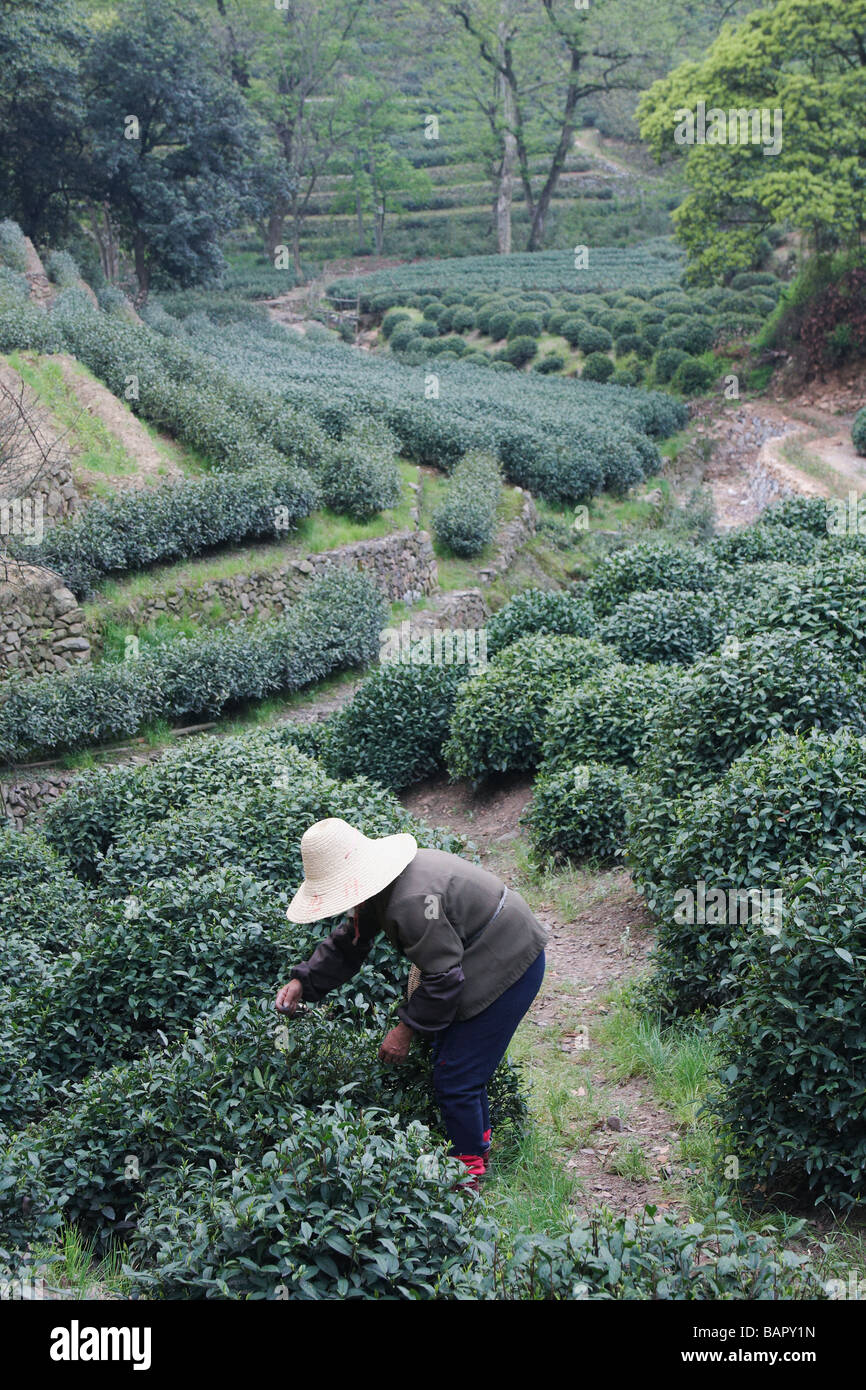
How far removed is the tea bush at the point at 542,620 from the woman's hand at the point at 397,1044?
8496 millimetres

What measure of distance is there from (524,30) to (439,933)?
5057 cm

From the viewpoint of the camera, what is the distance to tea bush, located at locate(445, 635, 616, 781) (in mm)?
10188

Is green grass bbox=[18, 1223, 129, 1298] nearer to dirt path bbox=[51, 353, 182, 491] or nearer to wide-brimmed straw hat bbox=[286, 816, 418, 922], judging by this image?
wide-brimmed straw hat bbox=[286, 816, 418, 922]

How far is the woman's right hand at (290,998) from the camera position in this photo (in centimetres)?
450

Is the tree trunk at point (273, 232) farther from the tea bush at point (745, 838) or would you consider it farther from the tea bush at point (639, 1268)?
the tea bush at point (639, 1268)

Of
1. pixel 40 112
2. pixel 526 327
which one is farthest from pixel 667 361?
pixel 40 112

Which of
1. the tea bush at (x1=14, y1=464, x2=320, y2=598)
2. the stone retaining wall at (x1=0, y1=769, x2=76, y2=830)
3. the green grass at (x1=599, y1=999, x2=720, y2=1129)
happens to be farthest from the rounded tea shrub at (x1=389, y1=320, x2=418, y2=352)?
the green grass at (x1=599, y1=999, x2=720, y2=1129)

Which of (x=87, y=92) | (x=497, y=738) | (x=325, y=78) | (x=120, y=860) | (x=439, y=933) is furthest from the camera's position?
(x=325, y=78)

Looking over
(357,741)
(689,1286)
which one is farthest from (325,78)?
(689,1286)

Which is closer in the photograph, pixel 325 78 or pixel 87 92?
pixel 87 92

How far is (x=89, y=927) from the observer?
6.09 meters

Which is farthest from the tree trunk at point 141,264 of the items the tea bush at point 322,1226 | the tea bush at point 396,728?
the tea bush at point 322,1226

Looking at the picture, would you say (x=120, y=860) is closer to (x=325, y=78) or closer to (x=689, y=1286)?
(x=689, y=1286)

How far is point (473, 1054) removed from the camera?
14.4ft
